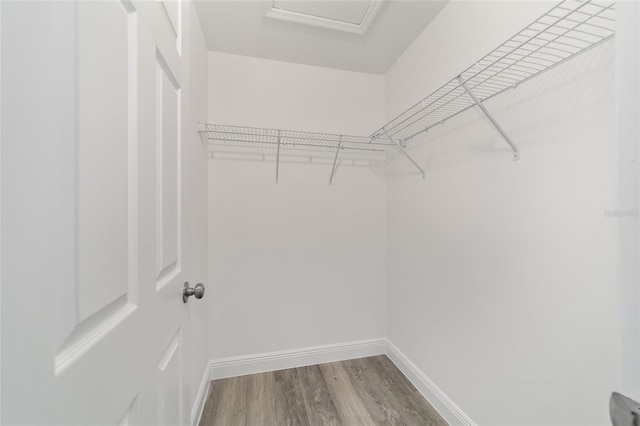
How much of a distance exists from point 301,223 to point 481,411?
1.48m

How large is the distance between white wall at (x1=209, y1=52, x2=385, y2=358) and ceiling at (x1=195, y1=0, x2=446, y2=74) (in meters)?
0.12

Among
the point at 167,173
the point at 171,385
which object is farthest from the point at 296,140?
the point at 171,385

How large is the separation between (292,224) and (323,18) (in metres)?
1.36

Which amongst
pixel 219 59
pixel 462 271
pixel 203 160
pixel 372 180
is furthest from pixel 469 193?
pixel 219 59

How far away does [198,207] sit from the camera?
1.48 meters

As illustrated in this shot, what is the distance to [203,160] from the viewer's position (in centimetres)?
160

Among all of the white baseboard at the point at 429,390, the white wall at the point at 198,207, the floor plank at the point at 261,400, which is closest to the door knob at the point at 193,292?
the white wall at the point at 198,207

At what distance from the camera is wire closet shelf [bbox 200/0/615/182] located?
0.78m

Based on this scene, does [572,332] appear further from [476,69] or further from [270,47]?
[270,47]

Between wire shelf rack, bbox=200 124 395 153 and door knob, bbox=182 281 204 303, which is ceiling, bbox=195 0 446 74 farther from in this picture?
door knob, bbox=182 281 204 303

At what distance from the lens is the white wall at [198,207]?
1.30 m

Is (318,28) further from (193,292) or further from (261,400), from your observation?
(261,400)

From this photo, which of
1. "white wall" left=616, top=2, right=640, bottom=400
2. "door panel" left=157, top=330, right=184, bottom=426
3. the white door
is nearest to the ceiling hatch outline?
the white door

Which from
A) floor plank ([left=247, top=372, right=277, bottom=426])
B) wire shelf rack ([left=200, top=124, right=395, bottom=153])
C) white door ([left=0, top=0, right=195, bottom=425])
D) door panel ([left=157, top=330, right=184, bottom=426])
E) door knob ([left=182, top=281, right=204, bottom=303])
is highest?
wire shelf rack ([left=200, top=124, right=395, bottom=153])
